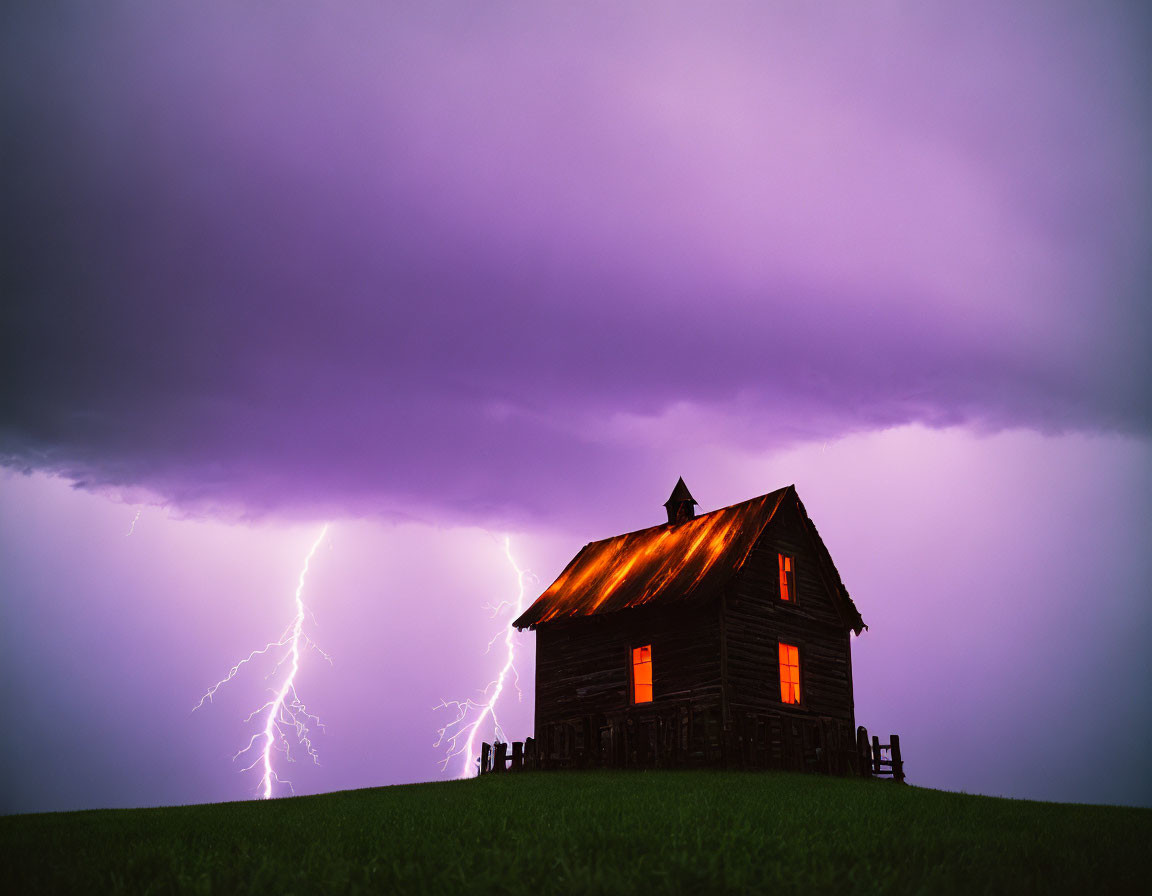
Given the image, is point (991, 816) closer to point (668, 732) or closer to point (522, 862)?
point (522, 862)

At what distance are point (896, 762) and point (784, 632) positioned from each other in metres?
4.79

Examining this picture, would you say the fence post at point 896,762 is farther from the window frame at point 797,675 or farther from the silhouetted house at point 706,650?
the window frame at point 797,675

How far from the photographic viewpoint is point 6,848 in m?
10.8

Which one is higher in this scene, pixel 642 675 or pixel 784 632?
pixel 784 632

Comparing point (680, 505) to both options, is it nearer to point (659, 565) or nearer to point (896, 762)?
point (659, 565)

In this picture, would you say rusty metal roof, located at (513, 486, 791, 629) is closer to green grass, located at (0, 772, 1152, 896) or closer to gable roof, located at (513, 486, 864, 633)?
gable roof, located at (513, 486, 864, 633)

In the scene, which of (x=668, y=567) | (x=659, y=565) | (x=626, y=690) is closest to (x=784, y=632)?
(x=668, y=567)

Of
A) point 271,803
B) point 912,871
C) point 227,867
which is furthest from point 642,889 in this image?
point 271,803

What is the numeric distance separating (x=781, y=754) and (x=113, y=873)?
18.3 metres

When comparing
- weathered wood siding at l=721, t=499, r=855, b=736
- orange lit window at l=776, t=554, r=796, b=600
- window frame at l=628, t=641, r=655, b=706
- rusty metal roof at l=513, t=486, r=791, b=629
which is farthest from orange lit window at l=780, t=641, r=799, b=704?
window frame at l=628, t=641, r=655, b=706

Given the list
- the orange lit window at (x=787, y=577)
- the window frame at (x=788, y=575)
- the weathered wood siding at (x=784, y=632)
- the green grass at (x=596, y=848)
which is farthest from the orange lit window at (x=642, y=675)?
the green grass at (x=596, y=848)

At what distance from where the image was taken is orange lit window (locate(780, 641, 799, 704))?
2666 centimetres

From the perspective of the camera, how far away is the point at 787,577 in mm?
27984

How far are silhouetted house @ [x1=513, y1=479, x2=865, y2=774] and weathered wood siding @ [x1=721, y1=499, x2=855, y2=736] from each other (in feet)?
0.16
